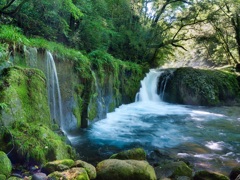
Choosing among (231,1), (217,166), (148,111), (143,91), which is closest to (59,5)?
(217,166)

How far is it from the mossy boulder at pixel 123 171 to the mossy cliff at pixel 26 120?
2.61 feet

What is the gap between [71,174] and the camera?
3.50 m

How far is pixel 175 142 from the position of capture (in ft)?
23.8

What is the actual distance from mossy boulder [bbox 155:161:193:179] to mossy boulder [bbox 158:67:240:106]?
1174 centimetres

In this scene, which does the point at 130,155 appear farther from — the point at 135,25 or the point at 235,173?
the point at 135,25

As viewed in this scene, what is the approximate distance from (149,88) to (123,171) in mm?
12937

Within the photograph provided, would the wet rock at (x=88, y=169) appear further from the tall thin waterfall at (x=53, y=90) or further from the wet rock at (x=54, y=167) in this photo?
the tall thin waterfall at (x=53, y=90)

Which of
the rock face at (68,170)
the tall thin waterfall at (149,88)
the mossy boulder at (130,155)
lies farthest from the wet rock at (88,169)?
the tall thin waterfall at (149,88)

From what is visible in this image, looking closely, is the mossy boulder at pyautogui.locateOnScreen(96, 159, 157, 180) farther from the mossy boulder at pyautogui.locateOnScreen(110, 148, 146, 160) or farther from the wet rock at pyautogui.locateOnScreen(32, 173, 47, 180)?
the wet rock at pyautogui.locateOnScreen(32, 173, 47, 180)

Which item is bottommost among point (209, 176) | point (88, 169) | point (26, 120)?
point (209, 176)

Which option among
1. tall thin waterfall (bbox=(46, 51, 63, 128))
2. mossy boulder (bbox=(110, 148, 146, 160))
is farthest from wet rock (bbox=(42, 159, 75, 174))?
tall thin waterfall (bbox=(46, 51, 63, 128))

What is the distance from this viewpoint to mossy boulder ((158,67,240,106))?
15820 mm

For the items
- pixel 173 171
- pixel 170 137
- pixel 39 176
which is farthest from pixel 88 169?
pixel 170 137

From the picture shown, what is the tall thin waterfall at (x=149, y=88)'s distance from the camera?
52.5 ft
